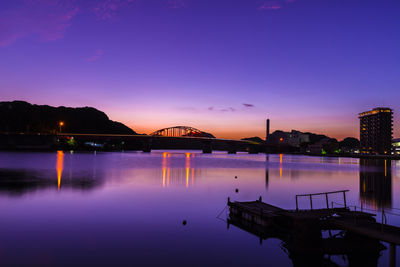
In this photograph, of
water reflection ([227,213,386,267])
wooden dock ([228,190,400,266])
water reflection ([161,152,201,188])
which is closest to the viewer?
wooden dock ([228,190,400,266])

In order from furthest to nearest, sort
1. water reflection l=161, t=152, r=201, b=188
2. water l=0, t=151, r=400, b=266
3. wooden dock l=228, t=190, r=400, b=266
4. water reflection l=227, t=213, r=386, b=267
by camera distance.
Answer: water reflection l=161, t=152, r=201, b=188
water l=0, t=151, r=400, b=266
water reflection l=227, t=213, r=386, b=267
wooden dock l=228, t=190, r=400, b=266

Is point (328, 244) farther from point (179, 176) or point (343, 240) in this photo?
point (179, 176)

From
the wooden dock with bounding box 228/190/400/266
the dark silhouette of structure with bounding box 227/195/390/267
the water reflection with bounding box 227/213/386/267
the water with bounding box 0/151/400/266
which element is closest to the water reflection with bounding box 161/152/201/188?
the water with bounding box 0/151/400/266

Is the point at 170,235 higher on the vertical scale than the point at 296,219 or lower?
lower

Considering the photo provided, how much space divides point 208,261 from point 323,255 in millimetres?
5253

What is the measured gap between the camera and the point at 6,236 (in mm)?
16984

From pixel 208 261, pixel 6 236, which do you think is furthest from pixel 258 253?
pixel 6 236

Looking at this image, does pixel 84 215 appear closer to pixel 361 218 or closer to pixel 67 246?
pixel 67 246

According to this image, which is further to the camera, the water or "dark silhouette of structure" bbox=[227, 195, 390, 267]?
the water

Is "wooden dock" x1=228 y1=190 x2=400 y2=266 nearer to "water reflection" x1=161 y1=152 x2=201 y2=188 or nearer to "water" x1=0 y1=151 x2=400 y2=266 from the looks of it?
"water" x1=0 y1=151 x2=400 y2=266

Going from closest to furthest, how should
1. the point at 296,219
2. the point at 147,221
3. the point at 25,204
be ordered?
the point at 296,219 < the point at 147,221 < the point at 25,204

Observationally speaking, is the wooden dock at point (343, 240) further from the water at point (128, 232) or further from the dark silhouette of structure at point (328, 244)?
Answer: the water at point (128, 232)

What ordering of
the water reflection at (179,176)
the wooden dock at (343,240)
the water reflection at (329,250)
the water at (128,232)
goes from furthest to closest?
the water reflection at (179,176), the water at (128,232), the water reflection at (329,250), the wooden dock at (343,240)

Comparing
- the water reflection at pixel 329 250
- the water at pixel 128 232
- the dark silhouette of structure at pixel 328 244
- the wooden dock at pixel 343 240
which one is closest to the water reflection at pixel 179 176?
the water at pixel 128 232
